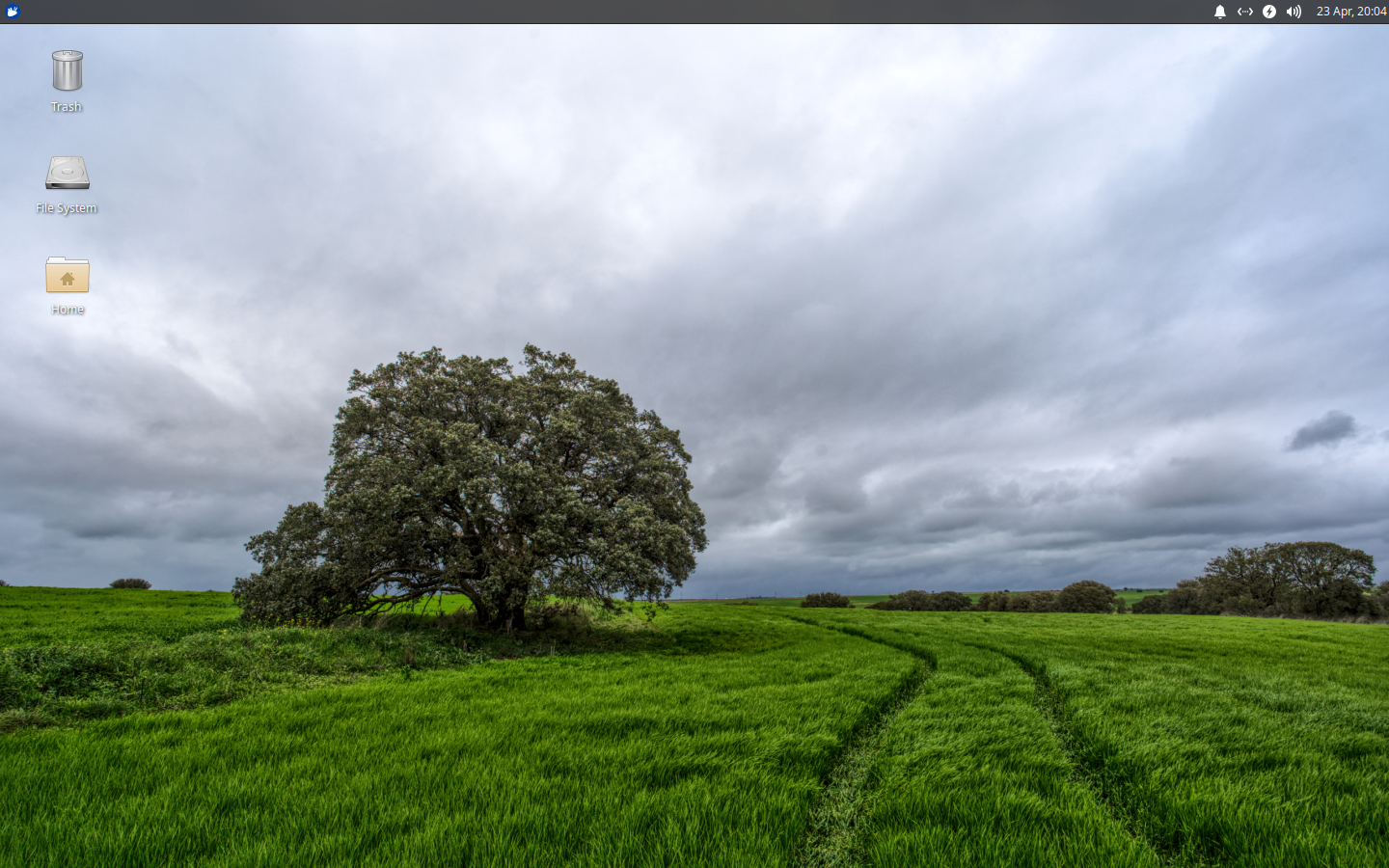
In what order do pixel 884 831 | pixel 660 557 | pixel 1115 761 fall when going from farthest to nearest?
pixel 660 557 < pixel 1115 761 < pixel 884 831

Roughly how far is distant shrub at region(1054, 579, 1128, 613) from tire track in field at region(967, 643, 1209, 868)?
7151 cm

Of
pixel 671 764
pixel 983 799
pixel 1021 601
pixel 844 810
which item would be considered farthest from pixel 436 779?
pixel 1021 601

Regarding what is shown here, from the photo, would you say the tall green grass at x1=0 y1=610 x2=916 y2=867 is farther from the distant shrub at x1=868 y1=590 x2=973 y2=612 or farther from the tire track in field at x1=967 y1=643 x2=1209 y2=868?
the distant shrub at x1=868 y1=590 x2=973 y2=612

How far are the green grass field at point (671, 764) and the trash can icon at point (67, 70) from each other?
38.7 ft

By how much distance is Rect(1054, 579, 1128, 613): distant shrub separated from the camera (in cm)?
6812

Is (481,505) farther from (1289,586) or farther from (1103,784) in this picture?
(1289,586)

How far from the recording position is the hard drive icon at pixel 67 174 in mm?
11047

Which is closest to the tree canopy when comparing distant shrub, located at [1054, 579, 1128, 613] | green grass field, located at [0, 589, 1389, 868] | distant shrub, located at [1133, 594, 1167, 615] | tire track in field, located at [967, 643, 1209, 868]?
green grass field, located at [0, 589, 1389, 868]

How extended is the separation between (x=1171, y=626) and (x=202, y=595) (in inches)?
3028

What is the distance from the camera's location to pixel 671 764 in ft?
22.8

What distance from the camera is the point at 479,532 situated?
23.1 m

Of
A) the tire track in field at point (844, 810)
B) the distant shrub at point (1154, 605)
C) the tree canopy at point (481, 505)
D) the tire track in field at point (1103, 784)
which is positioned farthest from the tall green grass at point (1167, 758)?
the distant shrub at point (1154, 605)
